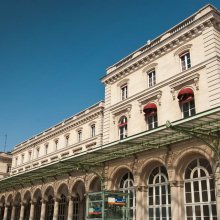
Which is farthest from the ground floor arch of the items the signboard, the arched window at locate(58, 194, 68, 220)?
the arched window at locate(58, 194, 68, 220)

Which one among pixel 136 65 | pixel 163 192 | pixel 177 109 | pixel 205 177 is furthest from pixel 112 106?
pixel 205 177

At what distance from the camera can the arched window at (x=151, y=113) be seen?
76.5 ft

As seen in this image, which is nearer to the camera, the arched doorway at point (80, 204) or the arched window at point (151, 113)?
the arched window at point (151, 113)

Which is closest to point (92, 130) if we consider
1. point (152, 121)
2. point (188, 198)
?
point (152, 121)

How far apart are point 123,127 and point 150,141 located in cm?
569

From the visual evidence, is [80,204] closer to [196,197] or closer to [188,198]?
[188,198]

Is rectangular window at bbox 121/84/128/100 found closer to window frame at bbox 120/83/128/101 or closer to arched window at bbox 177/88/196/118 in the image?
window frame at bbox 120/83/128/101

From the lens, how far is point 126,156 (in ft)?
76.9

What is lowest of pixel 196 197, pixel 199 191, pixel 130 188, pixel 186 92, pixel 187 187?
pixel 196 197

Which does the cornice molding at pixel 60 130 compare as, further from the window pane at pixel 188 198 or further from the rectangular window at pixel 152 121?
the window pane at pixel 188 198

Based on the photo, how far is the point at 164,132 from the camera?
61.7ft

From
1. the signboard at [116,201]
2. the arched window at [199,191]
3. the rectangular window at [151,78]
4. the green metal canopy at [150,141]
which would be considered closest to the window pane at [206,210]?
the arched window at [199,191]

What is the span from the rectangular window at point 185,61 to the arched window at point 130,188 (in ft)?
29.6

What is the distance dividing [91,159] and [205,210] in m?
10.0
